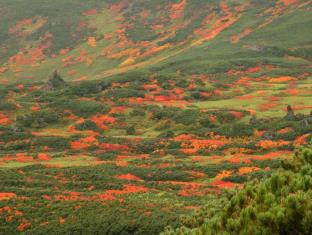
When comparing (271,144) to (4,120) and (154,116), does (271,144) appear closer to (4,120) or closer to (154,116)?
(154,116)

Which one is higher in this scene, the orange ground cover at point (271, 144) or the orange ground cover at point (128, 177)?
the orange ground cover at point (128, 177)

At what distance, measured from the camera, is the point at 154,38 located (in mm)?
164000

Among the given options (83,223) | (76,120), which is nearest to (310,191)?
(83,223)

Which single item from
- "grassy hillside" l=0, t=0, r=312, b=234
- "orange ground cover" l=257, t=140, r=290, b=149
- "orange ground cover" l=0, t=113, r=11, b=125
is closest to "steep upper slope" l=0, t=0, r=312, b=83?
"grassy hillside" l=0, t=0, r=312, b=234

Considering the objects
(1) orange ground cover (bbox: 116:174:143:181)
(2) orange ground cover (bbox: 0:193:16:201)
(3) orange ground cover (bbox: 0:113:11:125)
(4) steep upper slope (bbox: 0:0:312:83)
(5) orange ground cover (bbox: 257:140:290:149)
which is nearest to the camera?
(2) orange ground cover (bbox: 0:193:16:201)

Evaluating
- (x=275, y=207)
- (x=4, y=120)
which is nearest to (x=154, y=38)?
(x=4, y=120)

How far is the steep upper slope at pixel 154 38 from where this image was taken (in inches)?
5404

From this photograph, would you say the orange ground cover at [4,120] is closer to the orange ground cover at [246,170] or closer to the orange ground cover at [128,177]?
the orange ground cover at [128,177]

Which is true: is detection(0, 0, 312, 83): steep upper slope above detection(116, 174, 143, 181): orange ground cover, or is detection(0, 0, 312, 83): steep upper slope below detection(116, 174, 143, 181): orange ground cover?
above

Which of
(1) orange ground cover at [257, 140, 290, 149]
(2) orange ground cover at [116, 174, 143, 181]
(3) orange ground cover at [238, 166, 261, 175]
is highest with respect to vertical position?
(2) orange ground cover at [116, 174, 143, 181]

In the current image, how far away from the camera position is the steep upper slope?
450 feet

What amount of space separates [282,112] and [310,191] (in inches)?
2524

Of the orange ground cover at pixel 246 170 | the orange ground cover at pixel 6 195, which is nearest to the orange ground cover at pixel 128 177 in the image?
the orange ground cover at pixel 246 170

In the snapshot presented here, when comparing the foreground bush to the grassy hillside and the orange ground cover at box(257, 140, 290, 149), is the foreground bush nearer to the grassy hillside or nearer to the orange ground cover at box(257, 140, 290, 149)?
the grassy hillside
